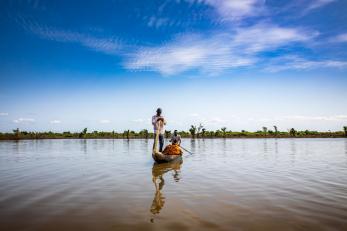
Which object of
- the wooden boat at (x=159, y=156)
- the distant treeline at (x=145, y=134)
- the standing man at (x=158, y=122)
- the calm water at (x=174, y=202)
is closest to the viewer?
the calm water at (x=174, y=202)

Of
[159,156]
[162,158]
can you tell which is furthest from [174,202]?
[162,158]

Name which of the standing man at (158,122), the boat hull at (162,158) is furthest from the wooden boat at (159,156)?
the standing man at (158,122)

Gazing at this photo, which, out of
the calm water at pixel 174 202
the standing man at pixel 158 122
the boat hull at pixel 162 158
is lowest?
the calm water at pixel 174 202

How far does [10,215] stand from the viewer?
538 cm

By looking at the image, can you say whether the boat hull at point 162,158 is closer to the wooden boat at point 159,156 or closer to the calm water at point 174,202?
the wooden boat at point 159,156

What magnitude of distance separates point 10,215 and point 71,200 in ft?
4.82

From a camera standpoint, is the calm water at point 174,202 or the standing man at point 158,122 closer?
the calm water at point 174,202

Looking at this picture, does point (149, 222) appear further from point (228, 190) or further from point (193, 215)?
point (228, 190)

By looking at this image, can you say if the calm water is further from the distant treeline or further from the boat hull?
A: the distant treeline

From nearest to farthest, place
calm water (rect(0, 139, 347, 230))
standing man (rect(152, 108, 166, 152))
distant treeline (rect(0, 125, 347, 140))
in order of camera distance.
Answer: calm water (rect(0, 139, 347, 230))
standing man (rect(152, 108, 166, 152))
distant treeline (rect(0, 125, 347, 140))

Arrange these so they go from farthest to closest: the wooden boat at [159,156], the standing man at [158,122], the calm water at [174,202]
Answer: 1. the standing man at [158,122]
2. the wooden boat at [159,156]
3. the calm water at [174,202]

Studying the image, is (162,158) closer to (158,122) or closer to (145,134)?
(158,122)

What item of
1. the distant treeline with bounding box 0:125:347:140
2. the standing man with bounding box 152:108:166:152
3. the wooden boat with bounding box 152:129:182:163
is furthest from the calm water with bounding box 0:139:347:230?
the distant treeline with bounding box 0:125:347:140

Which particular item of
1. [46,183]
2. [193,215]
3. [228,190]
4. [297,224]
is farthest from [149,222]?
[46,183]
